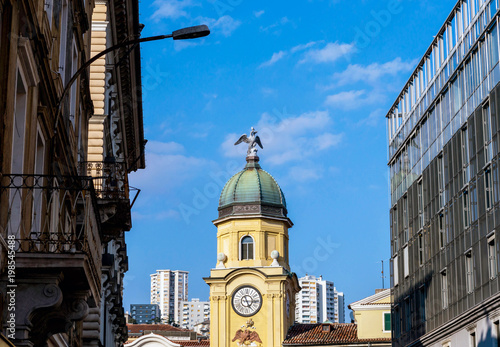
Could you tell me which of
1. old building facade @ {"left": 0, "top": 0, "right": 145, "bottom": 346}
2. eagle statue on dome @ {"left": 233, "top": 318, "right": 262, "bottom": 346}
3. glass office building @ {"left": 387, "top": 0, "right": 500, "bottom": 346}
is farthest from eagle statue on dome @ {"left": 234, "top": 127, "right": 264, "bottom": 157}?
old building facade @ {"left": 0, "top": 0, "right": 145, "bottom": 346}

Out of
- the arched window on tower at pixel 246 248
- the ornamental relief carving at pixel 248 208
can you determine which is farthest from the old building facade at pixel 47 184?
the ornamental relief carving at pixel 248 208

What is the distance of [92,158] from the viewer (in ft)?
82.0

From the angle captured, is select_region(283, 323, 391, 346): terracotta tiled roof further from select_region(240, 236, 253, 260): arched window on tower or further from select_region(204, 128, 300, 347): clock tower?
select_region(240, 236, 253, 260): arched window on tower

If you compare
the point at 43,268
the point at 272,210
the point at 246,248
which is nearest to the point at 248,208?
the point at 272,210

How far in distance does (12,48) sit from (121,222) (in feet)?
38.3

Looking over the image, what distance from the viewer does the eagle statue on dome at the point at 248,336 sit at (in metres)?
75.4

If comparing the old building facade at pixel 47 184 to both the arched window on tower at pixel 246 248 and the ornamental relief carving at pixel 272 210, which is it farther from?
the ornamental relief carving at pixel 272 210

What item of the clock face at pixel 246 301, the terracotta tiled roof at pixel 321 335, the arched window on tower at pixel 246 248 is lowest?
the terracotta tiled roof at pixel 321 335

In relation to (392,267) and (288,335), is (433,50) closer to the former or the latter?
(392,267)

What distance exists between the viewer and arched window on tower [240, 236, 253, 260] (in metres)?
78.1

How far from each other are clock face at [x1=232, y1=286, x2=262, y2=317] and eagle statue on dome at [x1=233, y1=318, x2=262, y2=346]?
0.81 metres

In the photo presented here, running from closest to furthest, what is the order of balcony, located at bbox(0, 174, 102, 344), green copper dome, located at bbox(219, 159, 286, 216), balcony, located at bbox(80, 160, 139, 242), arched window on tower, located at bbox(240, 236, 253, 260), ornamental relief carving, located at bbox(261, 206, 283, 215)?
balcony, located at bbox(0, 174, 102, 344), balcony, located at bbox(80, 160, 139, 242), arched window on tower, located at bbox(240, 236, 253, 260), ornamental relief carving, located at bbox(261, 206, 283, 215), green copper dome, located at bbox(219, 159, 286, 216)

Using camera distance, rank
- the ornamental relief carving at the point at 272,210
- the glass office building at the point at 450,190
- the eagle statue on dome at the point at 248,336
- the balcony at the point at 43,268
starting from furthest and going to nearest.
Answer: the ornamental relief carving at the point at 272,210 → the eagle statue on dome at the point at 248,336 → the glass office building at the point at 450,190 → the balcony at the point at 43,268

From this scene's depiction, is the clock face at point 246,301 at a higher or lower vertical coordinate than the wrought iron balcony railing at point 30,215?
higher
